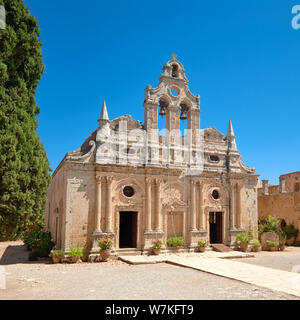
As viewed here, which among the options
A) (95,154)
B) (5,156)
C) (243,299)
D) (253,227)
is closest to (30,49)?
(5,156)

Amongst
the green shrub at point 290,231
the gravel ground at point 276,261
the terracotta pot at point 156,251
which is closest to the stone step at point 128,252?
the terracotta pot at point 156,251

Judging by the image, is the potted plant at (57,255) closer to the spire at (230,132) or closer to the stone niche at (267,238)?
the spire at (230,132)

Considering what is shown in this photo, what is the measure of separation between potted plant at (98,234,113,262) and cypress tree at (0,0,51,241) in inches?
234

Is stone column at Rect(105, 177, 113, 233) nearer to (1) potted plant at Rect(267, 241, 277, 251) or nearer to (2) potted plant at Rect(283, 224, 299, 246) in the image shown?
(1) potted plant at Rect(267, 241, 277, 251)

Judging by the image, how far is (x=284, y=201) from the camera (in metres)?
27.8

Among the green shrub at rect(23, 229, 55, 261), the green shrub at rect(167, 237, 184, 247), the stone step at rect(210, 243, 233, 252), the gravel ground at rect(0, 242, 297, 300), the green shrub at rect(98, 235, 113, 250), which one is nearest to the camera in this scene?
the gravel ground at rect(0, 242, 297, 300)

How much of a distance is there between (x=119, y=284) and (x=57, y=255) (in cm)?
626

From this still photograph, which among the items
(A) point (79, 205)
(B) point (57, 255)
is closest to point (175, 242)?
(A) point (79, 205)

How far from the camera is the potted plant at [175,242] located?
63.5ft

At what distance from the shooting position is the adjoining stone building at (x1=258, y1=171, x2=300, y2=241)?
26.7 metres

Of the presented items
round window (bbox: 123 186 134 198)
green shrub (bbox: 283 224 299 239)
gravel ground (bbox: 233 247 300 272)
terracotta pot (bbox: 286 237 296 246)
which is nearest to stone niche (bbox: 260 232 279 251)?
gravel ground (bbox: 233 247 300 272)

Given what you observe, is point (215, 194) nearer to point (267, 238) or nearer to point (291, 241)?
point (267, 238)

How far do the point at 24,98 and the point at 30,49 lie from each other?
1907mm

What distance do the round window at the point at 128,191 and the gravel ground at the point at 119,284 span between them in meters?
4.67
